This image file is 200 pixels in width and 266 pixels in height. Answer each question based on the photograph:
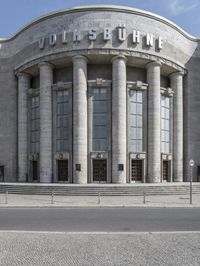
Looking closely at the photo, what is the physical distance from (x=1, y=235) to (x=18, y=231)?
77 centimetres

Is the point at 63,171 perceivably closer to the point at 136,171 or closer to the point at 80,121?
the point at 80,121

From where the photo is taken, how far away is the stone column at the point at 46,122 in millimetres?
29766

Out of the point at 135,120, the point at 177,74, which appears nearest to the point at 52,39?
the point at 135,120

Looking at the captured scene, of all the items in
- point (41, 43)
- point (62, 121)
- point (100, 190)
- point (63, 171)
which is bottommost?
point (100, 190)

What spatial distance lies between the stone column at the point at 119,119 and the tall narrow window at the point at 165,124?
652cm

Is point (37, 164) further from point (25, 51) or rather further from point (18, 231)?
point (18, 231)

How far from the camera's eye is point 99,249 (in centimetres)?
733

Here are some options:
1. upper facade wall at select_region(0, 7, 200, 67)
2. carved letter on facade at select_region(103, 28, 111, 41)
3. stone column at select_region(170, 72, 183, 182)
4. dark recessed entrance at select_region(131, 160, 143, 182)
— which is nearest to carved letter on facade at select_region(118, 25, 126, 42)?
upper facade wall at select_region(0, 7, 200, 67)

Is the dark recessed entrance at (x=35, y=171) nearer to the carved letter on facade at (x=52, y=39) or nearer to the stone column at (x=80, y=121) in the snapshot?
the stone column at (x=80, y=121)

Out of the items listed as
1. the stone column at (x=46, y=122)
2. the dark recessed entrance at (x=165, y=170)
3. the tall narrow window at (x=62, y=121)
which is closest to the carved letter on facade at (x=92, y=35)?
the stone column at (x=46, y=122)

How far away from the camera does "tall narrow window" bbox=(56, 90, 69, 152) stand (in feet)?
101

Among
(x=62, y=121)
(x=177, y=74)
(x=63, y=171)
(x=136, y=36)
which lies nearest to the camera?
(x=136, y=36)

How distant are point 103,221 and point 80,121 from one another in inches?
704

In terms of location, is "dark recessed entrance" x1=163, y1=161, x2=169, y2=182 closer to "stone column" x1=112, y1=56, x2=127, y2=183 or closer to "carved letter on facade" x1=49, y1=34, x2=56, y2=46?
"stone column" x1=112, y1=56, x2=127, y2=183
